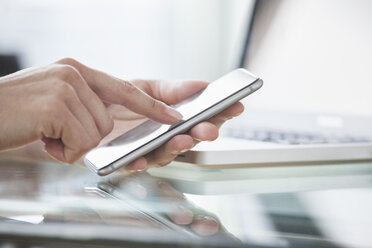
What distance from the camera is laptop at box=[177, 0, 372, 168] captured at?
44 centimetres

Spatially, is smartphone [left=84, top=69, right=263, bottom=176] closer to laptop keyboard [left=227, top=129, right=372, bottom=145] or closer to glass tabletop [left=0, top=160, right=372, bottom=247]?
glass tabletop [left=0, top=160, right=372, bottom=247]

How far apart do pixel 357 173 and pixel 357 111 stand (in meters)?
0.19

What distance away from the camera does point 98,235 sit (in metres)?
0.21

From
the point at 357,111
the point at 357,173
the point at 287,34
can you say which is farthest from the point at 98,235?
the point at 287,34

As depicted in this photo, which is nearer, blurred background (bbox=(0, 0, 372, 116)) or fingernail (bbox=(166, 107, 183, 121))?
fingernail (bbox=(166, 107, 183, 121))

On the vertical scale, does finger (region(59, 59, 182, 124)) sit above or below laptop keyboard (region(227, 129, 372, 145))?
above

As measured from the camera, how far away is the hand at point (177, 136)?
0.38 meters

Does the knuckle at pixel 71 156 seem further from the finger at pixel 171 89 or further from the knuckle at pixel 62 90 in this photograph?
the finger at pixel 171 89

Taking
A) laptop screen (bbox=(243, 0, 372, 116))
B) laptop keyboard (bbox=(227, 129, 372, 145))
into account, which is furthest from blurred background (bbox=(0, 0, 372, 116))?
laptop keyboard (bbox=(227, 129, 372, 145))

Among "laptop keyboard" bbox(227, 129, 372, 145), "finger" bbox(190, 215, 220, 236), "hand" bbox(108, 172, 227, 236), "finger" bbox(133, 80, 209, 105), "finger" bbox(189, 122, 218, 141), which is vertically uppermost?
"finger" bbox(133, 80, 209, 105)

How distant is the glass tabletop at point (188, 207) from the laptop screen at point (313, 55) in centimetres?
20

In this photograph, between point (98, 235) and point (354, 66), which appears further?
point (354, 66)

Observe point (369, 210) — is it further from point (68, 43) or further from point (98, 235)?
point (68, 43)

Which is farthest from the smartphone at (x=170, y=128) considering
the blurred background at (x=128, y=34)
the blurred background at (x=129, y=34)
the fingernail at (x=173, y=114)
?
the blurred background at (x=128, y=34)
